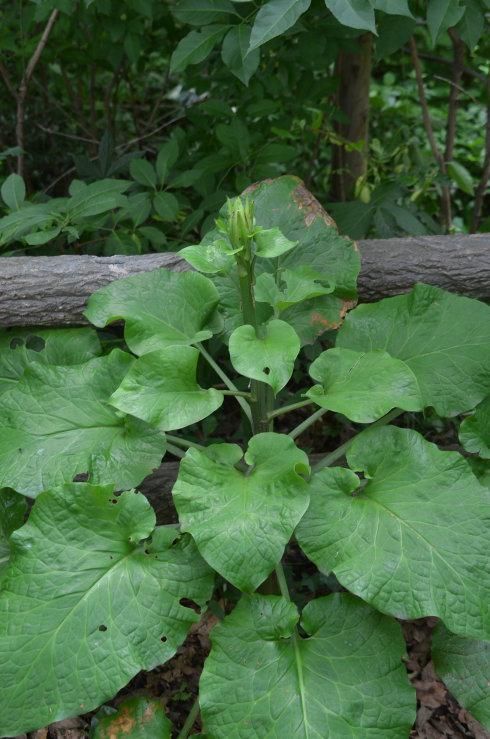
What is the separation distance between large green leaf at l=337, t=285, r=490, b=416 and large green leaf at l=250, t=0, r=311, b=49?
2.36 feet

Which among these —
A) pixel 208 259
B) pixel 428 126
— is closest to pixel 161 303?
pixel 208 259

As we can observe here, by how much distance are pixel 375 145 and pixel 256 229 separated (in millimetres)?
1704

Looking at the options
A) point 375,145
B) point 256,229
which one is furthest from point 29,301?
point 375,145

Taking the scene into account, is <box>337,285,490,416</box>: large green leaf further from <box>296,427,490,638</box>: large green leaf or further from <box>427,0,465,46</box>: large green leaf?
<box>427,0,465,46</box>: large green leaf

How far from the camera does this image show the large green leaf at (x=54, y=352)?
6.61 ft

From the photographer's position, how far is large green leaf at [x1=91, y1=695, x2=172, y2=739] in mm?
1634

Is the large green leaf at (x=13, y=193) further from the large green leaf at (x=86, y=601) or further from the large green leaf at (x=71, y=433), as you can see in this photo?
the large green leaf at (x=86, y=601)

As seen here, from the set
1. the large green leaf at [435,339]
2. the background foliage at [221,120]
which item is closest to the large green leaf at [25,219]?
the background foliage at [221,120]

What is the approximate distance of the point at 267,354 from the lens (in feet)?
5.10

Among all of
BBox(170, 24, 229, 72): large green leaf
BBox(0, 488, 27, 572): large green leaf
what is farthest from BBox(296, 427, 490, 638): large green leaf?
BBox(170, 24, 229, 72): large green leaf

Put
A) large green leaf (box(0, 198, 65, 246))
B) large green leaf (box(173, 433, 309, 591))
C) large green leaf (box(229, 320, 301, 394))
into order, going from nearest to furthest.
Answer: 1. large green leaf (box(173, 433, 309, 591))
2. large green leaf (box(229, 320, 301, 394))
3. large green leaf (box(0, 198, 65, 246))

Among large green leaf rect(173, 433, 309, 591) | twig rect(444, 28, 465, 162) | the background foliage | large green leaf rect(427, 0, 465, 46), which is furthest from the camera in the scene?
twig rect(444, 28, 465, 162)

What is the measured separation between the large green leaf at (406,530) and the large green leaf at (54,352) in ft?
2.67

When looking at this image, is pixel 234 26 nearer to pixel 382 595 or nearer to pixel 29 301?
pixel 29 301
